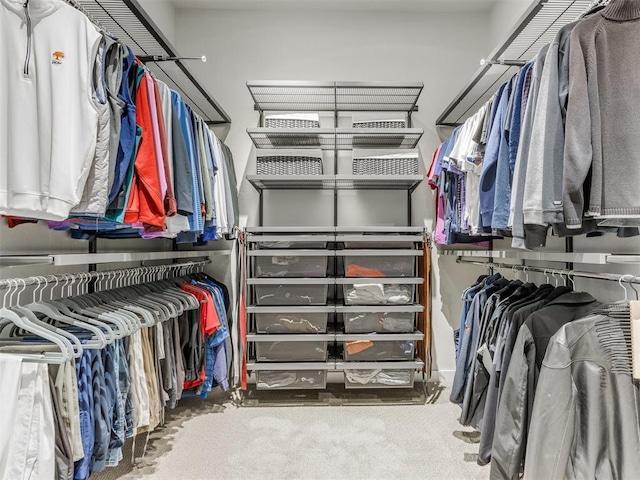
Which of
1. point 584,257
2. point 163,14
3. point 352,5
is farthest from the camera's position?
point 352,5

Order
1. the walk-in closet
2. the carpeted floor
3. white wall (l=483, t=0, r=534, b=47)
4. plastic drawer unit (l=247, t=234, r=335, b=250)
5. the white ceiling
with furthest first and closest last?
the white ceiling
white wall (l=483, t=0, r=534, b=47)
plastic drawer unit (l=247, t=234, r=335, b=250)
the carpeted floor
the walk-in closet

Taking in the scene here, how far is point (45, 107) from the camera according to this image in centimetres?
121

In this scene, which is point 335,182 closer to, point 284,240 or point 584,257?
point 284,240

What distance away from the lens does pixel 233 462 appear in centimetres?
206

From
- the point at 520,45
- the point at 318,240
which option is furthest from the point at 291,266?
the point at 520,45

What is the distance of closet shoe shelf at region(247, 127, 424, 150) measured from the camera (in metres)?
2.76

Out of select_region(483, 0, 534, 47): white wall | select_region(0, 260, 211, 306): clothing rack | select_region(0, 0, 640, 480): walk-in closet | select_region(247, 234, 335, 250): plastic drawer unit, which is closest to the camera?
select_region(0, 0, 640, 480): walk-in closet

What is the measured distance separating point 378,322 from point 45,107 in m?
2.17

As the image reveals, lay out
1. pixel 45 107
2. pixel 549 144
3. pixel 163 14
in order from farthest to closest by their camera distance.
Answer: pixel 163 14 → pixel 549 144 → pixel 45 107

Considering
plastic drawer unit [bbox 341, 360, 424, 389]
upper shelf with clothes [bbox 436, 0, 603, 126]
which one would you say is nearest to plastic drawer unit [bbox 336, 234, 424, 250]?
plastic drawer unit [bbox 341, 360, 424, 389]

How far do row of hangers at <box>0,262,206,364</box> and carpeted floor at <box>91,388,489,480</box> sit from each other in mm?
747

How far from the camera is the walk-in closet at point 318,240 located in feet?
4.08

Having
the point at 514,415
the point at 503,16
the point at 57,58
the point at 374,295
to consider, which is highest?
the point at 503,16

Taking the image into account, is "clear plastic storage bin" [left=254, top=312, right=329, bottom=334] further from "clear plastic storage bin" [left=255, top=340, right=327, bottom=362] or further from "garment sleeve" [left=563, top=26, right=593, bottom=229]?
"garment sleeve" [left=563, top=26, right=593, bottom=229]
